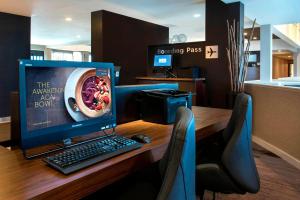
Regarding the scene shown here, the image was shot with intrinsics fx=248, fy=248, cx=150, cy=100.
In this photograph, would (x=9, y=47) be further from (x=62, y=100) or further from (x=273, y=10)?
(x=273, y=10)

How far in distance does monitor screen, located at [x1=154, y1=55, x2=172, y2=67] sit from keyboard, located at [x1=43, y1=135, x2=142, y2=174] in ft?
14.8

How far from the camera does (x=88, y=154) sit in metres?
1.10

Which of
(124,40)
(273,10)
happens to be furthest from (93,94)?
(273,10)

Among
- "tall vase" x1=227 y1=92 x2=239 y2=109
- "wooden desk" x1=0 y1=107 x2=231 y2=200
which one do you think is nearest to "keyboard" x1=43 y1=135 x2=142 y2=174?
"wooden desk" x1=0 y1=107 x2=231 y2=200

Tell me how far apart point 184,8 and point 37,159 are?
536 centimetres

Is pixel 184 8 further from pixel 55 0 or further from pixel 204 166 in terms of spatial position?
pixel 204 166

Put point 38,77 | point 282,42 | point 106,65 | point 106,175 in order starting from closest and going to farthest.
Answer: point 106,175 → point 38,77 → point 106,65 → point 282,42

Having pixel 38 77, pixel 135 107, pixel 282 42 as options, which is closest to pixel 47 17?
pixel 135 107

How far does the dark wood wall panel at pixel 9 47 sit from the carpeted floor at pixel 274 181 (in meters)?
5.83

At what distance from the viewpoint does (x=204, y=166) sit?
60.4 inches

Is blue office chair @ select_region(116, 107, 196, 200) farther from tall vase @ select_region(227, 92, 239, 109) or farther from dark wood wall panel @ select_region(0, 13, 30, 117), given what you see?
dark wood wall panel @ select_region(0, 13, 30, 117)

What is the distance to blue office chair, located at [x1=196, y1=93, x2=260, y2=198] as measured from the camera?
1.46m

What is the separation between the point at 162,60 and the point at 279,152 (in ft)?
10.6

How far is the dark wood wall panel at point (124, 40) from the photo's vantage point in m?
5.38
